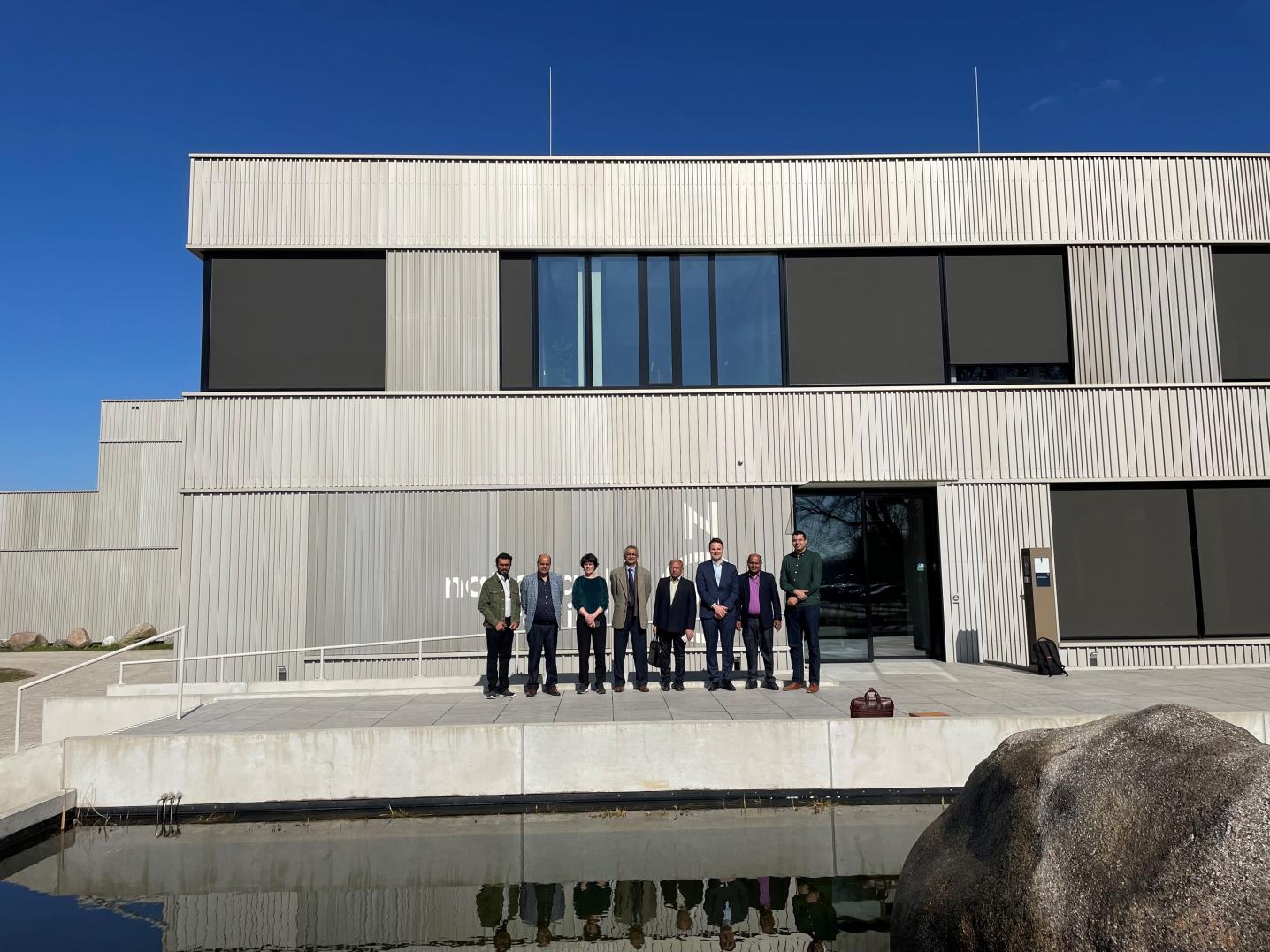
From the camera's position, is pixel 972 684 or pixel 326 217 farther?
pixel 326 217

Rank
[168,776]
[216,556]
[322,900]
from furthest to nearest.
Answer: [216,556], [168,776], [322,900]

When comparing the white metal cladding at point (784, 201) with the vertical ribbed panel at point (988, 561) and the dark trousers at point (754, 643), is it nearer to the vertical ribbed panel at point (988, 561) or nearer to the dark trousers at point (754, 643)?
the vertical ribbed panel at point (988, 561)

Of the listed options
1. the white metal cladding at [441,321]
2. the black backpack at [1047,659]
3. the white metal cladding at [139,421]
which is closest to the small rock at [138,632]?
the white metal cladding at [139,421]

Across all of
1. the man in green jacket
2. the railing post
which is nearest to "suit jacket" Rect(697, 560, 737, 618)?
the man in green jacket

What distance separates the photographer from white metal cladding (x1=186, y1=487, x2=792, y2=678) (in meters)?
14.6

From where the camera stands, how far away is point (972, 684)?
40.6 feet

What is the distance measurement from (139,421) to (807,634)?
96.3 ft

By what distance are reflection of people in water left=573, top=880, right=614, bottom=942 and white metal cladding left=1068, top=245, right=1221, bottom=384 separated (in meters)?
12.9

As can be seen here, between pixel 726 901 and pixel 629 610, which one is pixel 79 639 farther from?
pixel 726 901

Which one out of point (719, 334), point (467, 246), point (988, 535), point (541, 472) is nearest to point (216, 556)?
point (541, 472)

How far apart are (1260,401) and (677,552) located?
10.2m

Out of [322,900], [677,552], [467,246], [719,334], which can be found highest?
[467,246]

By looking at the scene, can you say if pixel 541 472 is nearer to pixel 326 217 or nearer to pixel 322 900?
pixel 326 217

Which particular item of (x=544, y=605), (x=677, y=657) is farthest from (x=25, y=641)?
(x=677, y=657)
